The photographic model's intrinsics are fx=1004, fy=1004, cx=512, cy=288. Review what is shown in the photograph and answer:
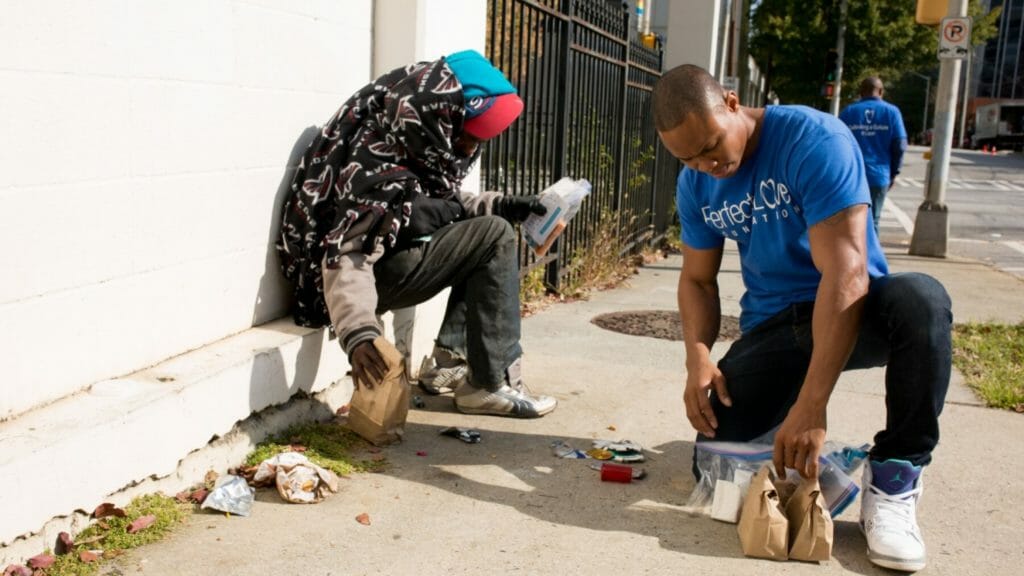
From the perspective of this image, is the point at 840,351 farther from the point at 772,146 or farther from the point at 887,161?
the point at 887,161

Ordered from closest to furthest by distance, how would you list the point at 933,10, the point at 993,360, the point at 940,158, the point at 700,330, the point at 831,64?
the point at 700,330, the point at 993,360, the point at 933,10, the point at 940,158, the point at 831,64

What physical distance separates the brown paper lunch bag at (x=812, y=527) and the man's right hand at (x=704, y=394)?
1.35 feet

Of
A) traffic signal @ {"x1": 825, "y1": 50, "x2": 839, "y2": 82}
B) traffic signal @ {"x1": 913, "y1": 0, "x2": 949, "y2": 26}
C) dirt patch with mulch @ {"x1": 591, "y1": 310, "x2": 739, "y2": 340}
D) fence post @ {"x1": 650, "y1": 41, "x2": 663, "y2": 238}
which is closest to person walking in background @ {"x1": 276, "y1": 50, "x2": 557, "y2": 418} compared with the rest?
dirt patch with mulch @ {"x1": 591, "y1": 310, "x2": 739, "y2": 340}

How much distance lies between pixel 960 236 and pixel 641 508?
12.6m

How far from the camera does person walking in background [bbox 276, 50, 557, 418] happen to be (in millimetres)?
3578

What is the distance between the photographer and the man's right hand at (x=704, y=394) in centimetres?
322

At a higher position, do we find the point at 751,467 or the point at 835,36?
the point at 835,36

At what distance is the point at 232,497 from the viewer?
10.1 ft

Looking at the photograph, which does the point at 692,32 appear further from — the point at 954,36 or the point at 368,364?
the point at 368,364

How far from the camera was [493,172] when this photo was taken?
5.73m

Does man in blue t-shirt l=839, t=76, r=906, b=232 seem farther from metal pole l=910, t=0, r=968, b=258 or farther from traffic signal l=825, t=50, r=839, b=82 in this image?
traffic signal l=825, t=50, r=839, b=82

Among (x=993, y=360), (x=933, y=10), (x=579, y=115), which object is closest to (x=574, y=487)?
(x=993, y=360)

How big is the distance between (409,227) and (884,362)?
1775 mm

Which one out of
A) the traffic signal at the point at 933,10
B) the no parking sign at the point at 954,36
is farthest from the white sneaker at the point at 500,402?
the no parking sign at the point at 954,36
